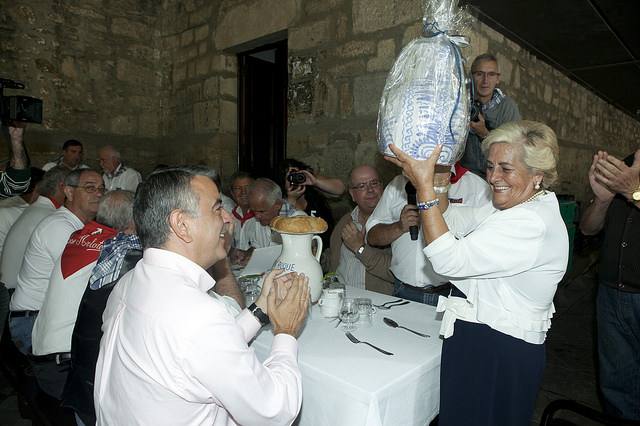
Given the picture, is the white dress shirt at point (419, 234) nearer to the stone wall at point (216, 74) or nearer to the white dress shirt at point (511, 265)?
the white dress shirt at point (511, 265)

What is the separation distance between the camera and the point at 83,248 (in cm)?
190

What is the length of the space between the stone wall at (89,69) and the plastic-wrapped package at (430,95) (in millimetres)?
5542

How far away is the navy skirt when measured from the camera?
1384 millimetres

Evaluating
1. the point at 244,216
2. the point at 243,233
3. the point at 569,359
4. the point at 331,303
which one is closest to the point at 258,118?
the point at 244,216

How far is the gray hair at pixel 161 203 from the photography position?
3.76 ft

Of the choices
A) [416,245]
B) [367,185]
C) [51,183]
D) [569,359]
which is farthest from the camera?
[569,359]

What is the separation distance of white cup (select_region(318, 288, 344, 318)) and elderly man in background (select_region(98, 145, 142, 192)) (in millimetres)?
4296

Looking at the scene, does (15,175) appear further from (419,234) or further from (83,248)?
(419,234)

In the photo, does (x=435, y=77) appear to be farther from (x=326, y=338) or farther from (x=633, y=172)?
(x=633, y=172)

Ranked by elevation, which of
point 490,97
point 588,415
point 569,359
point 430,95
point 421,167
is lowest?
point 569,359

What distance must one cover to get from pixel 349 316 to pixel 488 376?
0.57m

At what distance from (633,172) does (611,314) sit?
0.83 meters

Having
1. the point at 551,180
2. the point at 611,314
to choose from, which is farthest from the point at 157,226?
the point at 611,314

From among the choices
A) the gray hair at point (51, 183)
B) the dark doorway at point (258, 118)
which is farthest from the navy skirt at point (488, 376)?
the dark doorway at point (258, 118)
